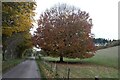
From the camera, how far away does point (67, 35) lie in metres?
64.5

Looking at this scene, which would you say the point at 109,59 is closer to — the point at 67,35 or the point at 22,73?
the point at 67,35

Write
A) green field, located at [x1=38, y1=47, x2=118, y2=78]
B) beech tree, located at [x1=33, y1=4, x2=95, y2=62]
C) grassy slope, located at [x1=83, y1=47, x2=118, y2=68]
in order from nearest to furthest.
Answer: green field, located at [x1=38, y1=47, x2=118, y2=78] → grassy slope, located at [x1=83, y1=47, x2=118, y2=68] → beech tree, located at [x1=33, y1=4, x2=95, y2=62]

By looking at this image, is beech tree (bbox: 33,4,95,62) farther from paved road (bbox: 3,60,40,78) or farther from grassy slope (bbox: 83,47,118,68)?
paved road (bbox: 3,60,40,78)

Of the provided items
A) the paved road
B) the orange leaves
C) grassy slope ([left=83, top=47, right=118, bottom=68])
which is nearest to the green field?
grassy slope ([left=83, top=47, right=118, bottom=68])

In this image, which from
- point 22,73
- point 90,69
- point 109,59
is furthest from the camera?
point 109,59

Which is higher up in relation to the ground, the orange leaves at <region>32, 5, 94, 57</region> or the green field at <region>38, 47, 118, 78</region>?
the orange leaves at <region>32, 5, 94, 57</region>

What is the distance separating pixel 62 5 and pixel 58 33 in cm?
755

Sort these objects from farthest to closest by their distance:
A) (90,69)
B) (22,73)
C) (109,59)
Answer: (109,59) → (90,69) → (22,73)

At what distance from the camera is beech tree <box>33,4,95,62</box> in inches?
2532

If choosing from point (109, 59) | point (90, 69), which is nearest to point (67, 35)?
point (109, 59)

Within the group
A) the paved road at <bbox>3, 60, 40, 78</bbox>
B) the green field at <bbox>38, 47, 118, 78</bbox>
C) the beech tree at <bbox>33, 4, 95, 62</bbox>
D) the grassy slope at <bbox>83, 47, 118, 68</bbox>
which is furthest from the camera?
the beech tree at <bbox>33, 4, 95, 62</bbox>

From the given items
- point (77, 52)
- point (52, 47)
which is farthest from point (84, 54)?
point (52, 47)

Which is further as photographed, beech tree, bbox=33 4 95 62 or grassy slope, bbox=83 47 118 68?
beech tree, bbox=33 4 95 62

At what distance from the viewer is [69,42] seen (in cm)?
6469
